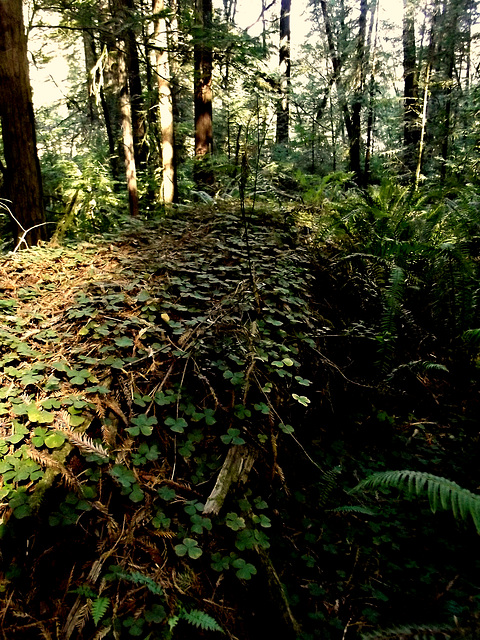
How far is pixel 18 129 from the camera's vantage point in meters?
3.98

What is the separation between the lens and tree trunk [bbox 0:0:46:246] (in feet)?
12.6

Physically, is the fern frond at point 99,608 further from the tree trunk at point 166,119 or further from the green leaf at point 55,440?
the tree trunk at point 166,119

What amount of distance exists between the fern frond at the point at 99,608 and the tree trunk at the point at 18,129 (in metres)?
3.43

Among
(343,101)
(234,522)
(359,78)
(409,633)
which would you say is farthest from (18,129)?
(359,78)

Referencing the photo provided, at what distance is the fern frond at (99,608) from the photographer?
1286 millimetres

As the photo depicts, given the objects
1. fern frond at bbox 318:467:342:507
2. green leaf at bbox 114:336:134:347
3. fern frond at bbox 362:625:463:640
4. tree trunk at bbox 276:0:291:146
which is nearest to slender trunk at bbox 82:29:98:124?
green leaf at bbox 114:336:134:347

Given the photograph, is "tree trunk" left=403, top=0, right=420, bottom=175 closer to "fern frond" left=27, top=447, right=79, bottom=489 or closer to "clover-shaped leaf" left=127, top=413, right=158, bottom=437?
"clover-shaped leaf" left=127, top=413, right=158, bottom=437

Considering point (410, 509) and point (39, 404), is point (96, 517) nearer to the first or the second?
point (39, 404)

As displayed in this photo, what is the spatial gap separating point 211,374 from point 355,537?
118 cm

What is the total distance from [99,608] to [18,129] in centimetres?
430

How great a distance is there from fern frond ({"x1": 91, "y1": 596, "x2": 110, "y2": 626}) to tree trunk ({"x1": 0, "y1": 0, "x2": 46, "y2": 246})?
343 centimetres

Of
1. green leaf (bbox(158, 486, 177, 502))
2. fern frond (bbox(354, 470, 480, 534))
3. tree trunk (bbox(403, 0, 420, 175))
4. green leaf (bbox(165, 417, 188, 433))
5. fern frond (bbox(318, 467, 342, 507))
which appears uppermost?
tree trunk (bbox(403, 0, 420, 175))

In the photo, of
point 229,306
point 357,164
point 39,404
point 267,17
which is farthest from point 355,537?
point 267,17

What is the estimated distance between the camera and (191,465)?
1972mm
